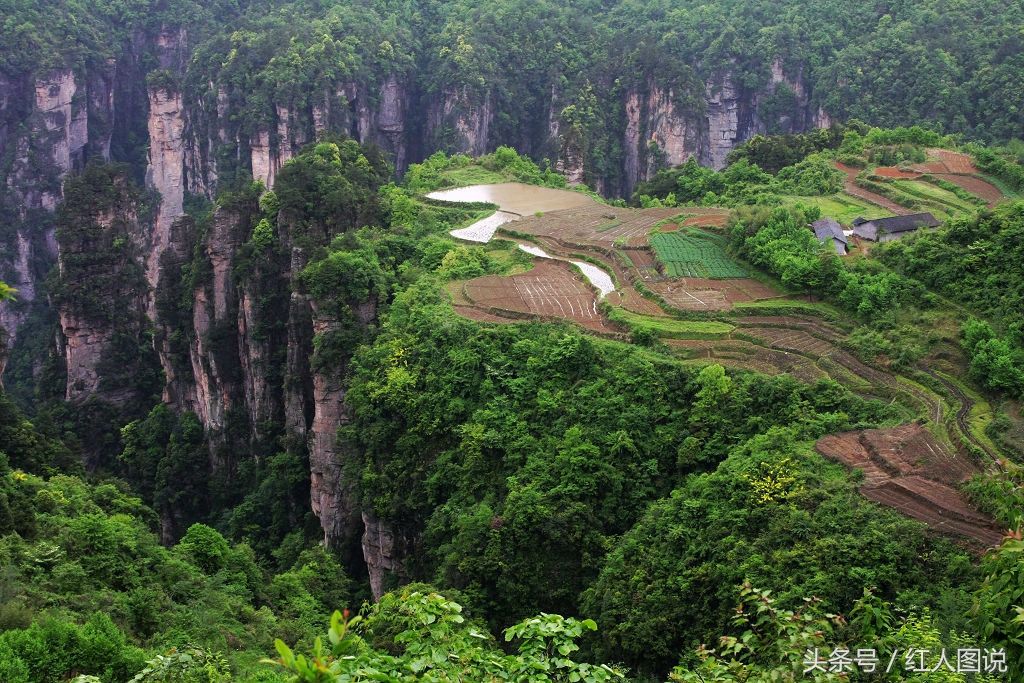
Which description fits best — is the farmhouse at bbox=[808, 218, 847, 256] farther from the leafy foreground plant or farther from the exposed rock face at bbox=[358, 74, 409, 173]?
the exposed rock face at bbox=[358, 74, 409, 173]

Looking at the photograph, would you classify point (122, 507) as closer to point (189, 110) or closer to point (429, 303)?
point (429, 303)

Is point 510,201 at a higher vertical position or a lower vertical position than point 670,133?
lower

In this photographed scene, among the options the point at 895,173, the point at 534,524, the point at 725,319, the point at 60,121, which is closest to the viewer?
the point at 534,524

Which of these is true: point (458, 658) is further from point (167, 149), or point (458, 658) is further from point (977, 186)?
point (167, 149)

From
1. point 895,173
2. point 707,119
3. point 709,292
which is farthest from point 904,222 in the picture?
point 707,119

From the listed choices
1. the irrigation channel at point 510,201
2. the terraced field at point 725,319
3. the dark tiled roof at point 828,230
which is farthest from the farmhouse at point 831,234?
the irrigation channel at point 510,201

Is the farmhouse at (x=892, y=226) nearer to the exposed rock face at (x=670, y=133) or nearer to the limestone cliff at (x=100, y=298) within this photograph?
the limestone cliff at (x=100, y=298)
